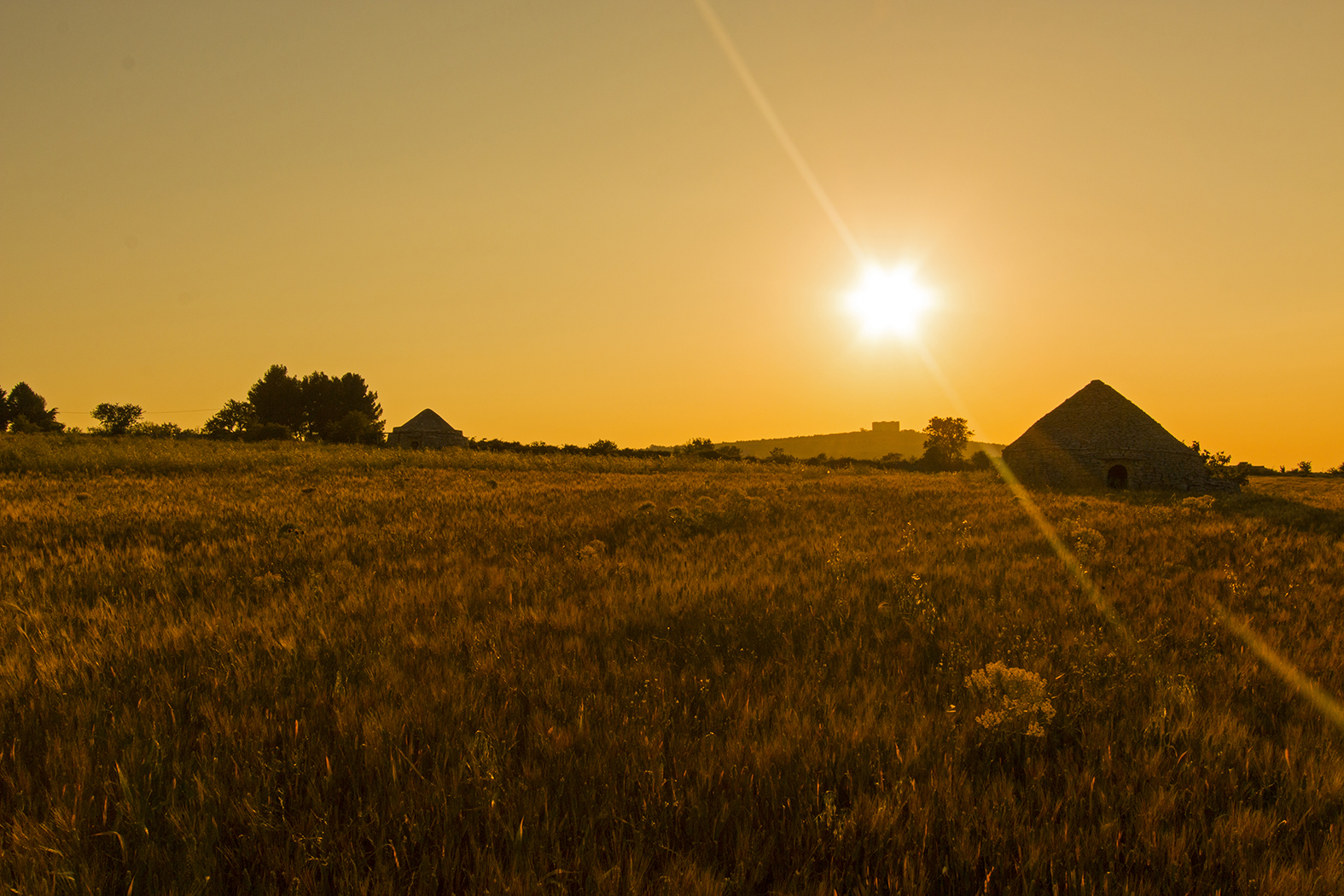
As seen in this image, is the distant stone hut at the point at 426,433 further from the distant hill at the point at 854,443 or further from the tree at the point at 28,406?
the distant hill at the point at 854,443

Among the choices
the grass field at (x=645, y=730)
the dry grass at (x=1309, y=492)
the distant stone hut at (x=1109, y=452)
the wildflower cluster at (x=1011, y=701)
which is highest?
the distant stone hut at (x=1109, y=452)

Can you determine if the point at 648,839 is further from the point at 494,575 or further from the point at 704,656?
the point at 494,575

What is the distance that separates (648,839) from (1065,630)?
433cm

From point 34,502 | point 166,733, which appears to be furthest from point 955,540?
point 34,502

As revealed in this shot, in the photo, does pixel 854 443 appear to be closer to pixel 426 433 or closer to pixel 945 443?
pixel 945 443

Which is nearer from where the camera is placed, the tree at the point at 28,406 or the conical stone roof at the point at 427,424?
the conical stone roof at the point at 427,424

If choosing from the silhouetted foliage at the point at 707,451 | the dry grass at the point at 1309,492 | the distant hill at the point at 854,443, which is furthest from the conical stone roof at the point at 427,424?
the distant hill at the point at 854,443

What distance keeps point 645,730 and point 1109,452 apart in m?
39.3

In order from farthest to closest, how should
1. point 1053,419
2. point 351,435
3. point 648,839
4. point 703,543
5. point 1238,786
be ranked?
point 351,435
point 1053,419
point 703,543
point 1238,786
point 648,839

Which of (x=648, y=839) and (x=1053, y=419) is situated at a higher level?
(x=1053, y=419)

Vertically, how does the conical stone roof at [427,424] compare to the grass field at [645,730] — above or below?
above

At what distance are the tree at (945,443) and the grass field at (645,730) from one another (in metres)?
46.8

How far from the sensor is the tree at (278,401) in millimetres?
76375

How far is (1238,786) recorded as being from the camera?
2764mm
